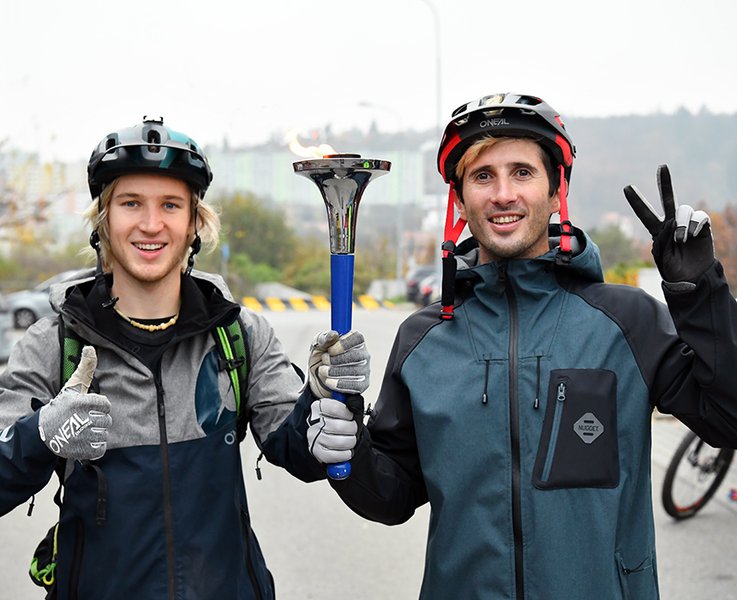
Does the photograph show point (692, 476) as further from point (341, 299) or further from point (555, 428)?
point (341, 299)

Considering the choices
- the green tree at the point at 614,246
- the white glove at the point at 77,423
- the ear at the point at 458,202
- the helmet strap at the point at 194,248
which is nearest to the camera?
the white glove at the point at 77,423

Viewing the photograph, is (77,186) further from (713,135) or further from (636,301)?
(713,135)

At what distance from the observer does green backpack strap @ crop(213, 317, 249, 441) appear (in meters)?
2.99

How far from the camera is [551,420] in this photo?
2.66m

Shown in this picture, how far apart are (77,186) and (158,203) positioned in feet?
141

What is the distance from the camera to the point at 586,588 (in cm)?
256

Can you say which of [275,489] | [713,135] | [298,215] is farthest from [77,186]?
[713,135]

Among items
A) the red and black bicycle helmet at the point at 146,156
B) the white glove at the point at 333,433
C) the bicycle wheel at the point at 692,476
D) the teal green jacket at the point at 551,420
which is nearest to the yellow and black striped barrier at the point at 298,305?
the bicycle wheel at the point at 692,476

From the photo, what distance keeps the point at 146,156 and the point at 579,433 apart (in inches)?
67.8

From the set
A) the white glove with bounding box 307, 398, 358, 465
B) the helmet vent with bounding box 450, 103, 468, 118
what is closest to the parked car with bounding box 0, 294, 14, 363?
the helmet vent with bounding box 450, 103, 468, 118

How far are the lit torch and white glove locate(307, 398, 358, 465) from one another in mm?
49

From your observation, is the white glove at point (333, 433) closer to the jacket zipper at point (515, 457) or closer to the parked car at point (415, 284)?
the jacket zipper at point (515, 457)

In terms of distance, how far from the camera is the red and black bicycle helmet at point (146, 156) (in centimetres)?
304

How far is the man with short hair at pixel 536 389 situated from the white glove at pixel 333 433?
3.7 inches
